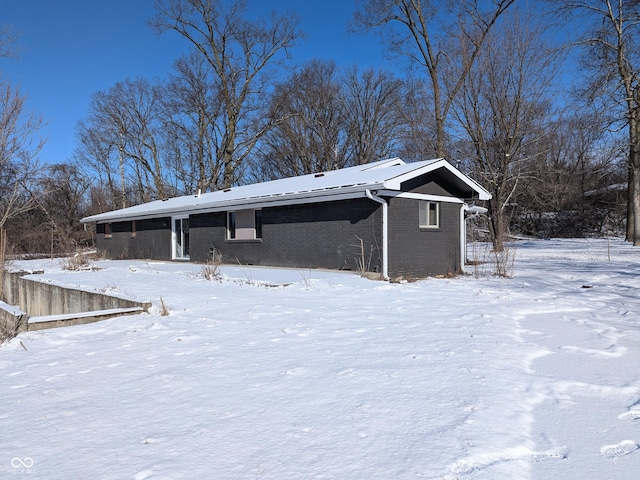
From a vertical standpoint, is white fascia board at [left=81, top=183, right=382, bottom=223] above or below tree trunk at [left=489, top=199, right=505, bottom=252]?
above

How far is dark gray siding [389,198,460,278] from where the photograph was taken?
10.8 m

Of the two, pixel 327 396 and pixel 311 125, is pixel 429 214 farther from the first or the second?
pixel 311 125

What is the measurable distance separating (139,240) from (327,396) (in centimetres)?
1872

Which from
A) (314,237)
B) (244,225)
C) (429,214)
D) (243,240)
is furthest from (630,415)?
(244,225)

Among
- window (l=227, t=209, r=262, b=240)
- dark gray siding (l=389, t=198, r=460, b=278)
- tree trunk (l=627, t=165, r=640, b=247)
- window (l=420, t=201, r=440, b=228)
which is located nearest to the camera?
dark gray siding (l=389, t=198, r=460, b=278)

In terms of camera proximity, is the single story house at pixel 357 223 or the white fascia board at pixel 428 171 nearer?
the white fascia board at pixel 428 171

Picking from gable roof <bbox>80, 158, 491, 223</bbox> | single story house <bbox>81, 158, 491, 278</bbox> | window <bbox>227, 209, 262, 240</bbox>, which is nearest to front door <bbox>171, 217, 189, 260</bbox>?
single story house <bbox>81, 158, 491, 278</bbox>

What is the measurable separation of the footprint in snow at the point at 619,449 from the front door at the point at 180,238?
16497 millimetres

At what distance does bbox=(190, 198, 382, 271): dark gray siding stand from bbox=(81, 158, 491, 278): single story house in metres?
0.02

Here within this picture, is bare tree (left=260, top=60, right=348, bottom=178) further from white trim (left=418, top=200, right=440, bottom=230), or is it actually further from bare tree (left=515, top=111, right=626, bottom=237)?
white trim (left=418, top=200, right=440, bottom=230)

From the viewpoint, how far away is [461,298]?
7.51 meters

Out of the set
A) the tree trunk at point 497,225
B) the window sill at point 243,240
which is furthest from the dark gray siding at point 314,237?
the tree trunk at point 497,225

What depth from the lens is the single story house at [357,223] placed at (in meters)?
10.6

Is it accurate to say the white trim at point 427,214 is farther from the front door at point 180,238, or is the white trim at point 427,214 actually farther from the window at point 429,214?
the front door at point 180,238
